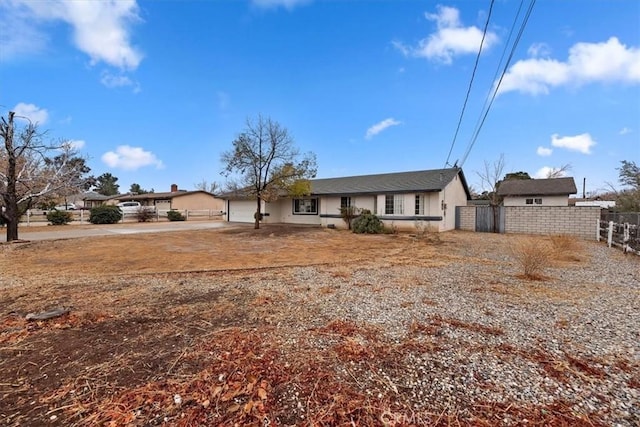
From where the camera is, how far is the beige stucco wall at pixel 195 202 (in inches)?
1470

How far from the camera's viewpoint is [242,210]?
24.6m

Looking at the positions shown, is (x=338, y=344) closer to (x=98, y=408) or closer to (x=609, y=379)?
(x=98, y=408)

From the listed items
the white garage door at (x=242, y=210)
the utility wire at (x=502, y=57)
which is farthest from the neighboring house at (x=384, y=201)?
the utility wire at (x=502, y=57)

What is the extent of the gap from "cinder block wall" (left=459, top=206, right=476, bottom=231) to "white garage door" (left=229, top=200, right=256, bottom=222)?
618 inches

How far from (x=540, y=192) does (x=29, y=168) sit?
119ft

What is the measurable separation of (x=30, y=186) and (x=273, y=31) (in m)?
12.7

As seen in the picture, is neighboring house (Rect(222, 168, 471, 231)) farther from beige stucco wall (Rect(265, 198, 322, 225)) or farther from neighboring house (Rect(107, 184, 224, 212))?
neighboring house (Rect(107, 184, 224, 212))

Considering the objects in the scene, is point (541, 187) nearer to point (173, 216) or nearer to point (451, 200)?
point (451, 200)

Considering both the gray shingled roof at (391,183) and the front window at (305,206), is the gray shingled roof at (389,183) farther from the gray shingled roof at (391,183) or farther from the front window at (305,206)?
the front window at (305,206)

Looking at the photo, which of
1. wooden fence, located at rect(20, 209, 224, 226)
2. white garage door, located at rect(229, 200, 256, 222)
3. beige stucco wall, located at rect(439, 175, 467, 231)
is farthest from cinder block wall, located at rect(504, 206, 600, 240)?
wooden fence, located at rect(20, 209, 224, 226)

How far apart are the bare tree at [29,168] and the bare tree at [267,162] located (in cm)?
701

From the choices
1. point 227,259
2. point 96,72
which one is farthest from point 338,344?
point 96,72
